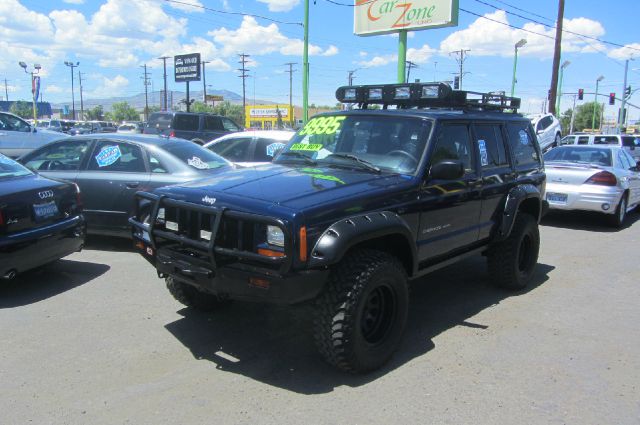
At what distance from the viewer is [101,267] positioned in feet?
20.5

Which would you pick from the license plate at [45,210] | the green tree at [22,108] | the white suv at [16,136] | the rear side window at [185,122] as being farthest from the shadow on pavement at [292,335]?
the green tree at [22,108]

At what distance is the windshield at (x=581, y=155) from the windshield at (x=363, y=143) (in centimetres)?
699

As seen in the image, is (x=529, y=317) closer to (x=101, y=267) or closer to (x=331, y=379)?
(x=331, y=379)

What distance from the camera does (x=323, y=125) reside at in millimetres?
4984

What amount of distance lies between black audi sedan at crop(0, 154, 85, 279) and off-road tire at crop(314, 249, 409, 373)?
314 cm

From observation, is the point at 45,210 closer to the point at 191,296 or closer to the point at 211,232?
the point at 191,296

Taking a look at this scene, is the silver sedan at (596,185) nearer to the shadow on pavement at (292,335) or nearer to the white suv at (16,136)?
the shadow on pavement at (292,335)

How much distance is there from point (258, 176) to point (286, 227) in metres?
1.08

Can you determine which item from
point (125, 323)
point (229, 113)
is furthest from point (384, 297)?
point (229, 113)

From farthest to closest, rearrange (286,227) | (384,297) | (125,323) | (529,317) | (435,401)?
(529,317), (125,323), (384,297), (435,401), (286,227)

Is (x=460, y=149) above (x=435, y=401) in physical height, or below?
above

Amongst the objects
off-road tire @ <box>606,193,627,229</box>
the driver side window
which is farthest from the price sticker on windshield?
off-road tire @ <box>606,193,627,229</box>

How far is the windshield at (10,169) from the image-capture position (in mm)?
5447

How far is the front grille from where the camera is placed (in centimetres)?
322
